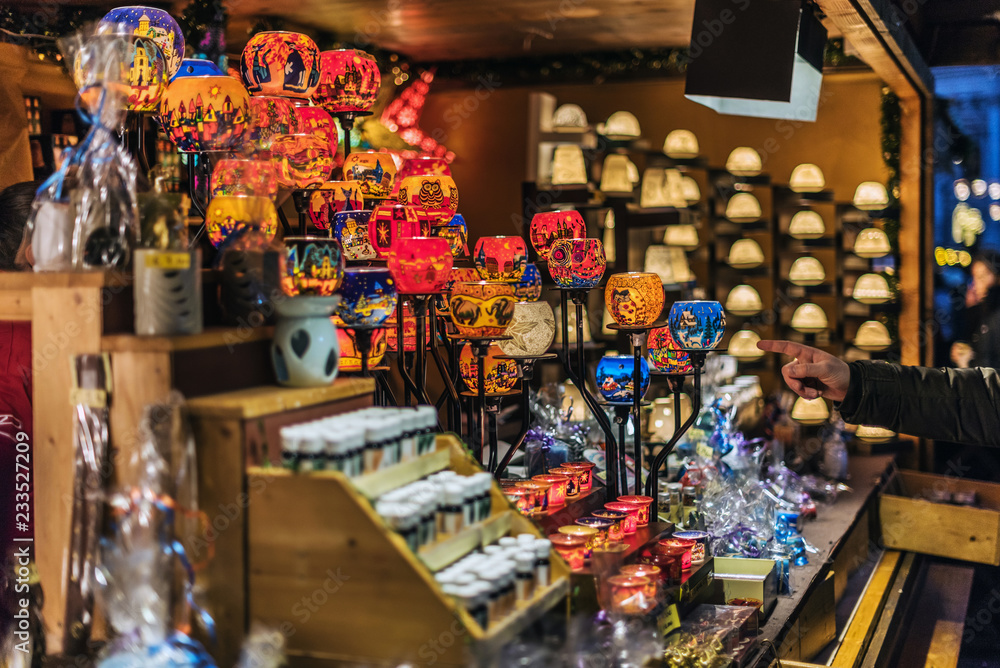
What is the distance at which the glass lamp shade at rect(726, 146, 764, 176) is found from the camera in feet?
23.1

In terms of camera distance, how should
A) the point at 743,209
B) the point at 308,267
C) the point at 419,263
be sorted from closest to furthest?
the point at 308,267
the point at 419,263
the point at 743,209

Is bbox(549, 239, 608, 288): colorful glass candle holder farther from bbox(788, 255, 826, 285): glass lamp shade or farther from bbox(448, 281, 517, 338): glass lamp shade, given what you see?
bbox(788, 255, 826, 285): glass lamp shade

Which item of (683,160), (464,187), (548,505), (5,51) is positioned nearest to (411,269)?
(548,505)

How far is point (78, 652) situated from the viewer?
5.04 feet

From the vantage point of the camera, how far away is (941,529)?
4477 millimetres

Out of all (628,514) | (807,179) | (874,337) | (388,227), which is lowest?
(628,514)

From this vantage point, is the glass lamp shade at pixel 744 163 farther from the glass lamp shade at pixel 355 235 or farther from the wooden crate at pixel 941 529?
the glass lamp shade at pixel 355 235

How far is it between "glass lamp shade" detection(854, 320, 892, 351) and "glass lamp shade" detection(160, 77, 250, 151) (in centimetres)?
553

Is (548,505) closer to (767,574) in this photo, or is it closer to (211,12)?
(767,574)

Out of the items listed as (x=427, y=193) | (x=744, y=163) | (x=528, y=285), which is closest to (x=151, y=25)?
(x=427, y=193)

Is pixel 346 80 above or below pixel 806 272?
above

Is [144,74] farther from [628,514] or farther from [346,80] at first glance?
[628,514]

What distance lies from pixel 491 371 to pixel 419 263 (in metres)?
0.60

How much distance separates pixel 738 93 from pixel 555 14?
320 centimetres
